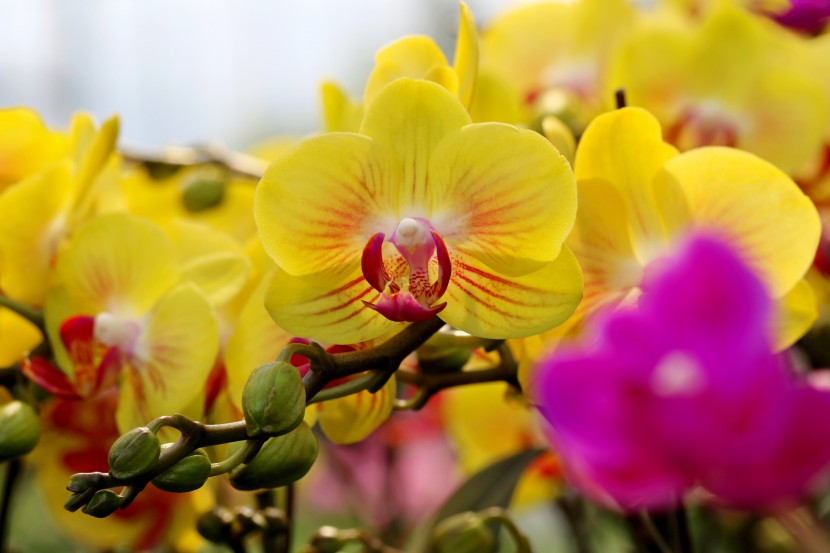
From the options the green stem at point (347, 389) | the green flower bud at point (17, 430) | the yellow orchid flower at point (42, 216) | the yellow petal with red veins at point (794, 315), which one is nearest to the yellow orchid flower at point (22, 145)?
the yellow orchid flower at point (42, 216)

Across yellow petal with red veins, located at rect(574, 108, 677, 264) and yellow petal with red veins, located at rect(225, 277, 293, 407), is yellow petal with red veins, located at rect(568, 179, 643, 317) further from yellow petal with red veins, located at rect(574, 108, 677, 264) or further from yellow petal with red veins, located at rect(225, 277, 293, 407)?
yellow petal with red veins, located at rect(225, 277, 293, 407)

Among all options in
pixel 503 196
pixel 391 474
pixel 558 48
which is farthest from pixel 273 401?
pixel 391 474

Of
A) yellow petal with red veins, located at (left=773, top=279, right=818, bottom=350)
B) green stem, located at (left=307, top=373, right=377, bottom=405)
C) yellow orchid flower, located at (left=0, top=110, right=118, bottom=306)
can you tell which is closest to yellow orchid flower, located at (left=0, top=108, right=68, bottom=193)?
yellow orchid flower, located at (left=0, top=110, right=118, bottom=306)

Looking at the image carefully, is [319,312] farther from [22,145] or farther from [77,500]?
[22,145]

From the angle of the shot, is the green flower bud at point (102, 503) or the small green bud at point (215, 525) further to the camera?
the small green bud at point (215, 525)

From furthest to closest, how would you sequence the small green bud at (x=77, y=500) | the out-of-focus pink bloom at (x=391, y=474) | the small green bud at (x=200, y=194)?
the out-of-focus pink bloom at (x=391, y=474)
the small green bud at (x=200, y=194)
the small green bud at (x=77, y=500)

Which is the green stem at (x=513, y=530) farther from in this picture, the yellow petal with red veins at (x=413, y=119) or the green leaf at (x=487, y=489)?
the yellow petal with red veins at (x=413, y=119)

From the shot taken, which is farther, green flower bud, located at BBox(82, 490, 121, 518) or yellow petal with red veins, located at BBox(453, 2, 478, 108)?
yellow petal with red veins, located at BBox(453, 2, 478, 108)
